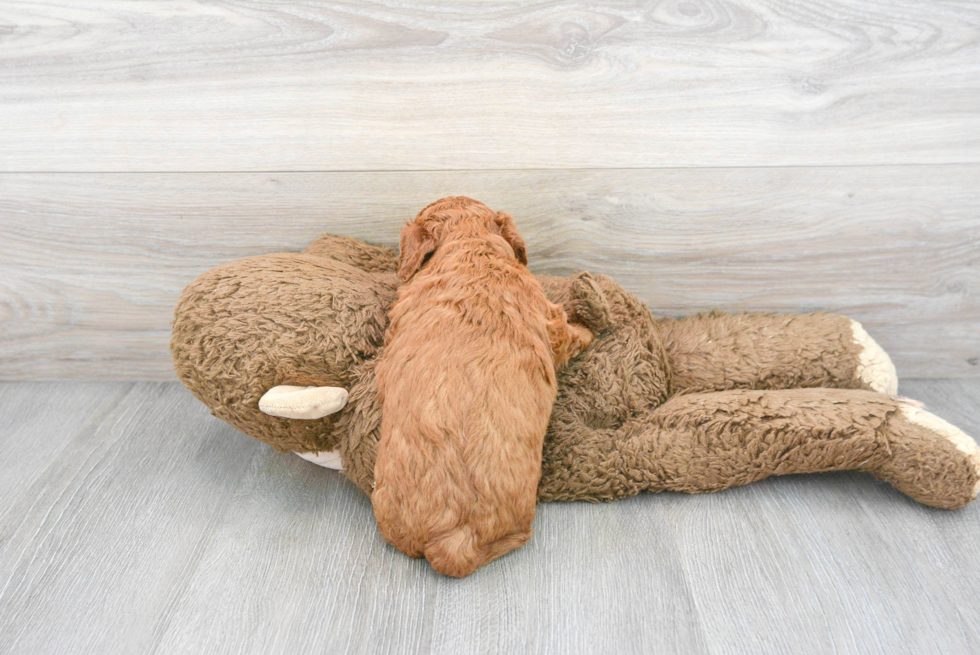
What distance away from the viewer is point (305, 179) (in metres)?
1.11

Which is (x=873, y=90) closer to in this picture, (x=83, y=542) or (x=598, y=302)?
(x=598, y=302)

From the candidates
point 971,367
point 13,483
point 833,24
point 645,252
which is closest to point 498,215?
point 645,252

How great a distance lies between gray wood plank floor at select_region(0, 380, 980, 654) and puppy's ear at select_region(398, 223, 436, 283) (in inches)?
13.1

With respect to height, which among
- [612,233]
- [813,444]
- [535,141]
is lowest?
[813,444]

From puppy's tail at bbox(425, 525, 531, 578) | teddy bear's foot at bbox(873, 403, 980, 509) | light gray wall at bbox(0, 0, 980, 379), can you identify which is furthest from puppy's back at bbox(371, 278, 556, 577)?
teddy bear's foot at bbox(873, 403, 980, 509)

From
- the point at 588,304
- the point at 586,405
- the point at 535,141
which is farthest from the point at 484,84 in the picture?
the point at 586,405

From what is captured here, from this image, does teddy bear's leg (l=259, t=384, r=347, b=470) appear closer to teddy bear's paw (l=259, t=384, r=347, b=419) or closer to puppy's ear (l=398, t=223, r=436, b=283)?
teddy bear's paw (l=259, t=384, r=347, b=419)

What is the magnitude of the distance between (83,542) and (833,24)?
1.30m

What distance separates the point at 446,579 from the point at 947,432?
694 mm

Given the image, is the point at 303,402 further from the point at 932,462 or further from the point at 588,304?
the point at 932,462

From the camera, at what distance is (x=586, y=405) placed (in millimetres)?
982

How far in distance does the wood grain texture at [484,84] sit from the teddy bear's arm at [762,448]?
16.3 inches

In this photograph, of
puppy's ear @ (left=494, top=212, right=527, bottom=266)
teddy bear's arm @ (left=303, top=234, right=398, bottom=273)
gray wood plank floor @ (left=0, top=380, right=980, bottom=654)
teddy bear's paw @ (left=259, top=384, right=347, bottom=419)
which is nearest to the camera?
gray wood plank floor @ (left=0, top=380, right=980, bottom=654)

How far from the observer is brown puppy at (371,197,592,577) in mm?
779
